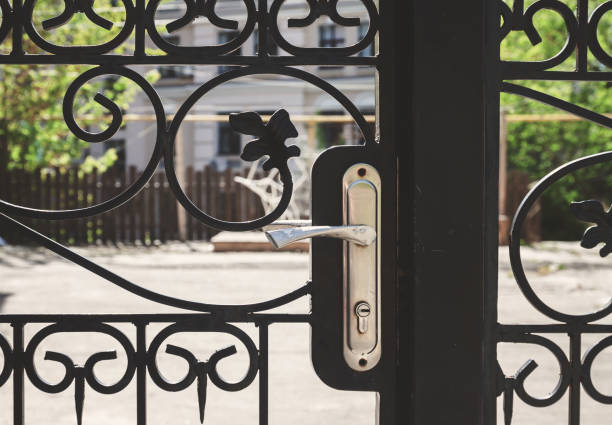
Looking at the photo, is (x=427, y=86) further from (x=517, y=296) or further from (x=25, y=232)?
(x=517, y=296)

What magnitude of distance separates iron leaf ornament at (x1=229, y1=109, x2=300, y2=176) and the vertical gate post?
232mm

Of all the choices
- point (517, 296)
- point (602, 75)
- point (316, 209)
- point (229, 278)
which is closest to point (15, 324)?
point (316, 209)

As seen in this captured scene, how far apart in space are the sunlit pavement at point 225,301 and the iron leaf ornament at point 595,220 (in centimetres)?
230

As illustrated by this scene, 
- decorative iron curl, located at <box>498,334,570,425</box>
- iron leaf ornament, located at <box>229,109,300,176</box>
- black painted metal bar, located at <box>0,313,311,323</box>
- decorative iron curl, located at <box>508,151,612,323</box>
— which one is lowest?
decorative iron curl, located at <box>498,334,570,425</box>

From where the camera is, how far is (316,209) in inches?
46.9

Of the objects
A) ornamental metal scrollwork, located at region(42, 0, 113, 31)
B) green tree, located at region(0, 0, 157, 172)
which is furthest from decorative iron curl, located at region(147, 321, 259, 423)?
green tree, located at region(0, 0, 157, 172)

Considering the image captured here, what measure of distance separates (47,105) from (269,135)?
33.7 ft

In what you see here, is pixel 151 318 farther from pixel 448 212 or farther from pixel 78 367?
pixel 448 212

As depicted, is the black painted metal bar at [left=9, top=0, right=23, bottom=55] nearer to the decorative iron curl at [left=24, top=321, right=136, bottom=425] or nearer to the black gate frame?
the black gate frame

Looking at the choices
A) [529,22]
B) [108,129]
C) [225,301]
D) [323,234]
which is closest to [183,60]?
[108,129]

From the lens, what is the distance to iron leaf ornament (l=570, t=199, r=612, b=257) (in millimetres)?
1212

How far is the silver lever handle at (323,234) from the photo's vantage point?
107cm

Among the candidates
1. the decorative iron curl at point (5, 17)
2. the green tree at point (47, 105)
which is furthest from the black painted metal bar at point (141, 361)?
the green tree at point (47, 105)

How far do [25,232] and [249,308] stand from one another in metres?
0.50
